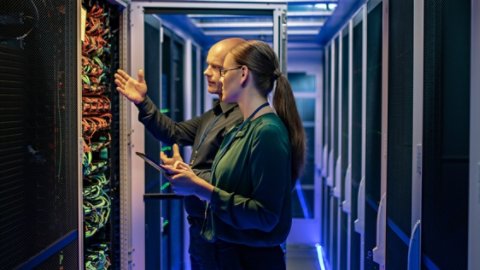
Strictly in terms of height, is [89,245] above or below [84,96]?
below

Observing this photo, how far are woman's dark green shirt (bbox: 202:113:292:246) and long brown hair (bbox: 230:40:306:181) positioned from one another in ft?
0.28

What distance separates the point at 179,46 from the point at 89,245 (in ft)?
7.64

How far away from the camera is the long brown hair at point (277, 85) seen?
1768 mm

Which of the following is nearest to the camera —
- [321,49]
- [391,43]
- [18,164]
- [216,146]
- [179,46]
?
[18,164]

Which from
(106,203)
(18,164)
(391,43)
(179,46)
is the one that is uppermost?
(179,46)

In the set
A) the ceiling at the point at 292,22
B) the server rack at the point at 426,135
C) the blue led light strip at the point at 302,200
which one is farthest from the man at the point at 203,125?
the blue led light strip at the point at 302,200

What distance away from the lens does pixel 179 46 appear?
14.7 ft

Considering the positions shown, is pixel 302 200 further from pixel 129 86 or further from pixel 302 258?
pixel 129 86

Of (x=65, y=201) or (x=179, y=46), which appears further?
(x=179, y=46)

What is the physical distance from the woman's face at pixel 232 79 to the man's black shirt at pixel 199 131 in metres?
0.62

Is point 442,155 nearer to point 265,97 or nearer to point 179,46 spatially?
point 265,97

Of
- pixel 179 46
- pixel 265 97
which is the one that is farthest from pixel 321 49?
pixel 265 97

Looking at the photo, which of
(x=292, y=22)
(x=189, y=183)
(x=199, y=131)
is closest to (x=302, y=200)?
(x=292, y=22)

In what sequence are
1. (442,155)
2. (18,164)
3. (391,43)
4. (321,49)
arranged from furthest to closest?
(321,49), (391,43), (442,155), (18,164)
